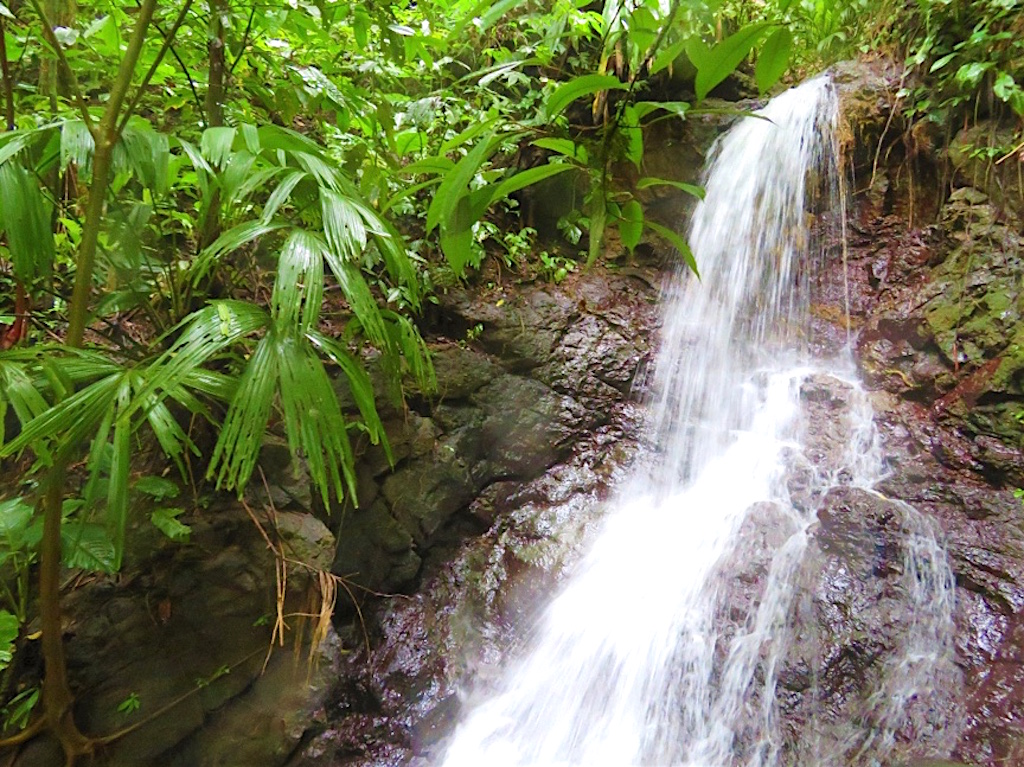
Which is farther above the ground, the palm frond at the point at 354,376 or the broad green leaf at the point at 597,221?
the broad green leaf at the point at 597,221

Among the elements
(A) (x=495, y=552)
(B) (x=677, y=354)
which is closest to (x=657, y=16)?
(A) (x=495, y=552)

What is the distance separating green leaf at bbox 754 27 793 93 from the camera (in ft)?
2.02

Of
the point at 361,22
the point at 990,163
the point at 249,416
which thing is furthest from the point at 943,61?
the point at 249,416

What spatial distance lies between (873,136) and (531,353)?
137 inches

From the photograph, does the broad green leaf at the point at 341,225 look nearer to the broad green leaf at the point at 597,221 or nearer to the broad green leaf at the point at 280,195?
the broad green leaf at the point at 280,195

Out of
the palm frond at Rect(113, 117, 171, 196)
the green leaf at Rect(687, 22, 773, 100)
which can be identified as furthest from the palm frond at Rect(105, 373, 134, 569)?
the green leaf at Rect(687, 22, 773, 100)

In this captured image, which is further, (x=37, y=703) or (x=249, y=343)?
(x=249, y=343)

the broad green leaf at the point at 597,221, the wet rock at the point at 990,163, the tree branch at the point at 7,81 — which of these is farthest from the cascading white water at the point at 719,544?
the tree branch at the point at 7,81

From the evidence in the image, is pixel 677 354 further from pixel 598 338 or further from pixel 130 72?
pixel 130 72

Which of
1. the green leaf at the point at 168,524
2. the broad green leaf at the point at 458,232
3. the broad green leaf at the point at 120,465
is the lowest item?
the green leaf at the point at 168,524

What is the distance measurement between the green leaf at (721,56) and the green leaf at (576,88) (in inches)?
3.3

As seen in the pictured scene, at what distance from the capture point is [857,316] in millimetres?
4293

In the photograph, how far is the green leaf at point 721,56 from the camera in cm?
61

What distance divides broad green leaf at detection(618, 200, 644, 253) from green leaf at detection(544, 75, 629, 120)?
16 cm
